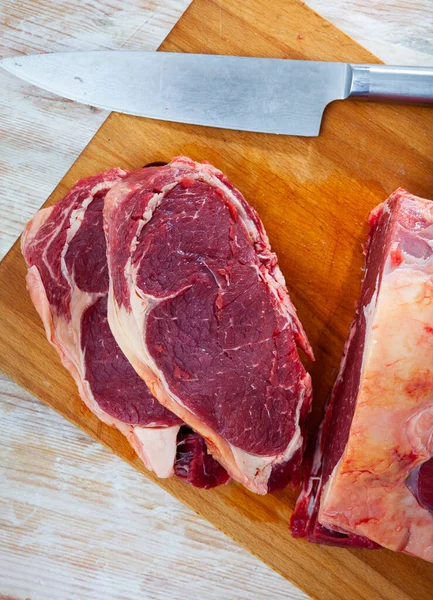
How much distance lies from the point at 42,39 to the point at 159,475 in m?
2.85

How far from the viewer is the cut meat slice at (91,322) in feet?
10.9

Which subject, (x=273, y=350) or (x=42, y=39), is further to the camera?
(x=42, y=39)

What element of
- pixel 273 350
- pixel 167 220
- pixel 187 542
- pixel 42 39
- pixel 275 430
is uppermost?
pixel 42 39

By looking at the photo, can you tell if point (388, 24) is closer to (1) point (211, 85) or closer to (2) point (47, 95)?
(1) point (211, 85)

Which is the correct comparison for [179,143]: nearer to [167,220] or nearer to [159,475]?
[167,220]

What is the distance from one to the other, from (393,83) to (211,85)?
101 centimetres

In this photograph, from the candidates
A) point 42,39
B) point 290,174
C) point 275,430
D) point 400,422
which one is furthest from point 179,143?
point 400,422

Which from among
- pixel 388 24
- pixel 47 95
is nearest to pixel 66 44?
pixel 47 95

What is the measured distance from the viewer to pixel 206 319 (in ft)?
10.2

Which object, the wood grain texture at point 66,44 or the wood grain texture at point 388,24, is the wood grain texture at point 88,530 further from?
the wood grain texture at point 388,24

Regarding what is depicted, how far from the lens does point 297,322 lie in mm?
3311

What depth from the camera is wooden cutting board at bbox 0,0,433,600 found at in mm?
3527

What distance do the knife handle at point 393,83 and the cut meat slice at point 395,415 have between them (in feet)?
2.40

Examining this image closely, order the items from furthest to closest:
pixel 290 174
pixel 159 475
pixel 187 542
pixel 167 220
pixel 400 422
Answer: pixel 187 542
pixel 290 174
pixel 159 475
pixel 167 220
pixel 400 422
